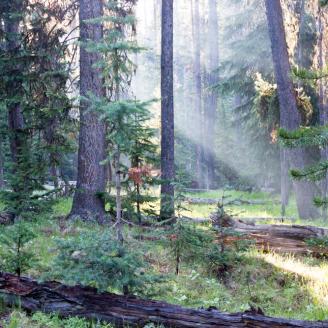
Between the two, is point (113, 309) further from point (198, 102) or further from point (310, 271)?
point (198, 102)

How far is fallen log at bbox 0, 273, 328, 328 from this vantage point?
15.7ft

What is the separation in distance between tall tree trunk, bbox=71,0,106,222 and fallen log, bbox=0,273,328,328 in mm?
5943

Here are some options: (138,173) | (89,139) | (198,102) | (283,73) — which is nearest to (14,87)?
(89,139)

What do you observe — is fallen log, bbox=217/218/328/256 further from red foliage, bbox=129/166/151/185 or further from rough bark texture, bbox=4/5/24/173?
rough bark texture, bbox=4/5/24/173

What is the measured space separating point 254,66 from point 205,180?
1586 cm

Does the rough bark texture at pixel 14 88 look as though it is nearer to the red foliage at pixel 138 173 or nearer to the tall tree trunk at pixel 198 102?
the red foliage at pixel 138 173

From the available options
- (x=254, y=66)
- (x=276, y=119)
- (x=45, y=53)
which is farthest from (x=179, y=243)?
(x=254, y=66)

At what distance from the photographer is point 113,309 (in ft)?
16.8

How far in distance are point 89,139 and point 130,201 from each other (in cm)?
199

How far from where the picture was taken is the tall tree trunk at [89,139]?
37.4 ft

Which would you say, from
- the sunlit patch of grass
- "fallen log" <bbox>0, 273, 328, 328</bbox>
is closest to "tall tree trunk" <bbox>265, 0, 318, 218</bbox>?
the sunlit patch of grass

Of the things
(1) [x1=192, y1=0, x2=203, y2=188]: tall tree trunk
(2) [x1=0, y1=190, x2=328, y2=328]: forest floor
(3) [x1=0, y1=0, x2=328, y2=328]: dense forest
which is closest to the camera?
(3) [x1=0, y1=0, x2=328, y2=328]: dense forest

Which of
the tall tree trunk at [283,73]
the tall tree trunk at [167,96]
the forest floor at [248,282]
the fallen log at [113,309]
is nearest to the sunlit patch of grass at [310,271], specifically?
the forest floor at [248,282]

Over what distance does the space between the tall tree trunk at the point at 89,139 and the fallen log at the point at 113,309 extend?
5943 millimetres
